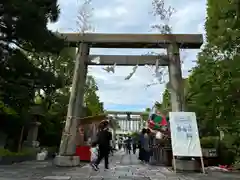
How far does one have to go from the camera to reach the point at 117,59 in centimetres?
1266

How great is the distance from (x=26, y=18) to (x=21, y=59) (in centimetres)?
174

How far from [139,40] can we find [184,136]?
427 centimetres

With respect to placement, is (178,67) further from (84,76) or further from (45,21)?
(45,21)

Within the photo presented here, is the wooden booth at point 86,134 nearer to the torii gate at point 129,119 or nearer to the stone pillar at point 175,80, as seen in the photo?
the stone pillar at point 175,80

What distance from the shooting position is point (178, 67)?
12.1 m

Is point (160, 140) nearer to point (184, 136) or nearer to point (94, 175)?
point (184, 136)

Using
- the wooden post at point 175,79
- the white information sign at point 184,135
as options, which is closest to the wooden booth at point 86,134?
the wooden post at point 175,79

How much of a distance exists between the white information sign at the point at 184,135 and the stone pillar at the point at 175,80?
3.58 feet

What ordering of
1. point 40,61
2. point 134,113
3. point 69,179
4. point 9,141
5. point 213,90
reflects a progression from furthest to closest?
1. point 134,113
2. point 40,61
3. point 9,141
4. point 213,90
5. point 69,179

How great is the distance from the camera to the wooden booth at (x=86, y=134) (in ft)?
49.8

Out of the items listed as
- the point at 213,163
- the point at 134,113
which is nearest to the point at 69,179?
the point at 213,163

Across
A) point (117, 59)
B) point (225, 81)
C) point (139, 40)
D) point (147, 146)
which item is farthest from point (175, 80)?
point (147, 146)

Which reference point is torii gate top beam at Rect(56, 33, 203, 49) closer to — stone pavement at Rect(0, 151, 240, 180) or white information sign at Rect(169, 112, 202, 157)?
white information sign at Rect(169, 112, 202, 157)

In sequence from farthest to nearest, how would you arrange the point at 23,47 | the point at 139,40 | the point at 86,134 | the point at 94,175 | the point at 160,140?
the point at 86,134 → the point at 160,140 → the point at 23,47 → the point at 139,40 → the point at 94,175
